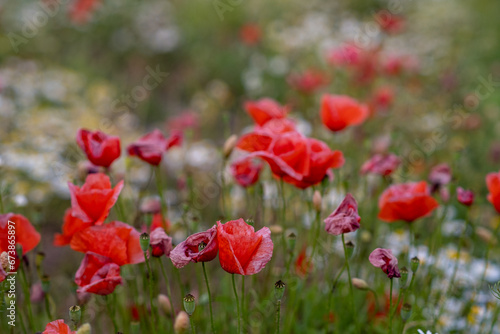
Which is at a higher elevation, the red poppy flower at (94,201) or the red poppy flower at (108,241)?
the red poppy flower at (94,201)

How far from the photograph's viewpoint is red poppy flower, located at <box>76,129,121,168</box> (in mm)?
1379

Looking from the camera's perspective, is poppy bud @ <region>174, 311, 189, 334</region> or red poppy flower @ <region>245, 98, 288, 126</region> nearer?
poppy bud @ <region>174, 311, 189, 334</region>

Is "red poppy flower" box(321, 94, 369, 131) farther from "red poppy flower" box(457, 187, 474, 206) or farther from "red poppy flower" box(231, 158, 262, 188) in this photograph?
"red poppy flower" box(457, 187, 474, 206)

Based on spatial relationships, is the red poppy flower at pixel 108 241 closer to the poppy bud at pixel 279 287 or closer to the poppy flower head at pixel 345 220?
the poppy bud at pixel 279 287

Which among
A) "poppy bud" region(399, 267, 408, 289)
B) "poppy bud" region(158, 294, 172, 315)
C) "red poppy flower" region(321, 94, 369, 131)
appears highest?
"red poppy flower" region(321, 94, 369, 131)

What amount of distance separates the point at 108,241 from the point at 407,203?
0.78m

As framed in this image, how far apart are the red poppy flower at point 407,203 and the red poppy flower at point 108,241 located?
671 mm

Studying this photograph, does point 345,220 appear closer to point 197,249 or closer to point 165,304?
point 197,249

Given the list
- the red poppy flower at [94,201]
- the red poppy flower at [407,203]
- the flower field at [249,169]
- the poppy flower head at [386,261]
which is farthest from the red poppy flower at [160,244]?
the red poppy flower at [407,203]

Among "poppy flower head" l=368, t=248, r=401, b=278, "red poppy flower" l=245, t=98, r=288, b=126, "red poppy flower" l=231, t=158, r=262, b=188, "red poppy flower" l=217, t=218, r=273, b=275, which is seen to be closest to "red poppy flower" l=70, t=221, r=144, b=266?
"red poppy flower" l=217, t=218, r=273, b=275

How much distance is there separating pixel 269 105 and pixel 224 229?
760mm

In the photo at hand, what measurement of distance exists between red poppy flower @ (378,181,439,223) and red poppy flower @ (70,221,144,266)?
67 cm

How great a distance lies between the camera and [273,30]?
4.65 metres

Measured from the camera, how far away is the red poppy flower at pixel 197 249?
3.32 ft
